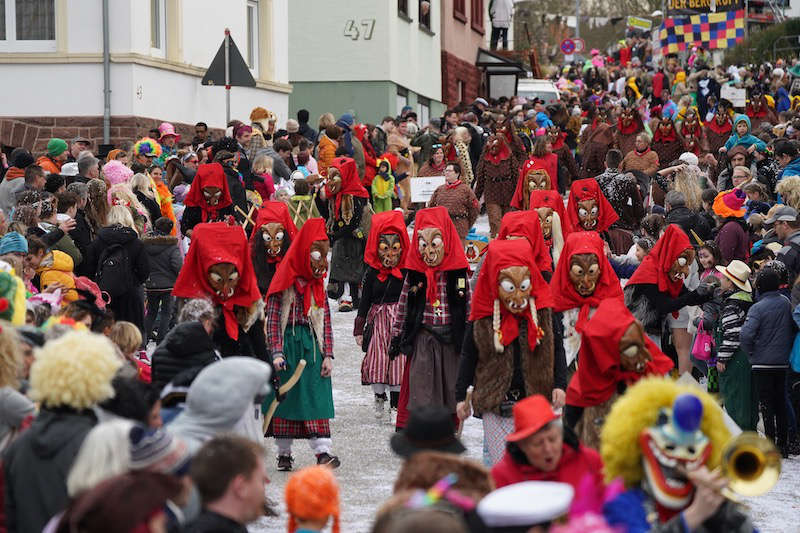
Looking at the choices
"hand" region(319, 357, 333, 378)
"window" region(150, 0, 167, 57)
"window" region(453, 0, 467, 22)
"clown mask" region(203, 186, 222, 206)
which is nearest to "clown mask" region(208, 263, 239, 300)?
"hand" region(319, 357, 333, 378)

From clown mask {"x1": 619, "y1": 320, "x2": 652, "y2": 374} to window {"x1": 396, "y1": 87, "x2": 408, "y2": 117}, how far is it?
85.7 ft

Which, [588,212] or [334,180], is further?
[334,180]

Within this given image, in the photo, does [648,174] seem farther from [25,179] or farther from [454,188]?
[25,179]

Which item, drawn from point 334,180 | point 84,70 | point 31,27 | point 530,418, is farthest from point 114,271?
point 31,27

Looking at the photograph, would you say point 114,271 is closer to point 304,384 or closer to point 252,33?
point 304,384

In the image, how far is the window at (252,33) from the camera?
2625cm

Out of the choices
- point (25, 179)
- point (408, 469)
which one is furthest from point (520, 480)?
point (25, 179)

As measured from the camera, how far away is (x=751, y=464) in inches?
213

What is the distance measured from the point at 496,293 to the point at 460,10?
1332 inches

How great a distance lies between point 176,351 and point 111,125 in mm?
13246

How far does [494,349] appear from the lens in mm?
9164

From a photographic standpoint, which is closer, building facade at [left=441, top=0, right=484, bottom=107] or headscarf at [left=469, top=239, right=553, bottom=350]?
headscarf at [left=469, top=239, right=553, bottom=350]

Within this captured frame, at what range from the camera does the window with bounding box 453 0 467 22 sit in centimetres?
4131

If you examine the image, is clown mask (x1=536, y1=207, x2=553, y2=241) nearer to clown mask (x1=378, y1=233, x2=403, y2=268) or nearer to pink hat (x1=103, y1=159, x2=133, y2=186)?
clown mask (x1=378, y1=233, x2=403, y2=268)
